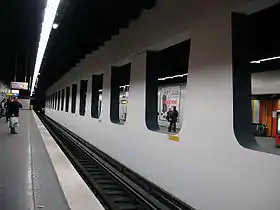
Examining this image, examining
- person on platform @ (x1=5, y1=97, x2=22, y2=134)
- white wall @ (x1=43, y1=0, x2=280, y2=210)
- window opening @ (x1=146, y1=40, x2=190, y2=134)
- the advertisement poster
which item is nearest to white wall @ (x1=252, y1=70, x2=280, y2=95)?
window opening @ (x1=146, y1=40, x2=190, y2=134)

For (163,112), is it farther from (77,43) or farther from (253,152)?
(253,152)

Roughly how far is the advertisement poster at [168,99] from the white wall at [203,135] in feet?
37.3

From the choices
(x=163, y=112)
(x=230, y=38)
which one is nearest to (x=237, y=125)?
(x=230, y=38)

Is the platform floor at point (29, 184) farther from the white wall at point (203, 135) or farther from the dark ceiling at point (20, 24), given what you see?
the dark ceiling at point (20, 24)

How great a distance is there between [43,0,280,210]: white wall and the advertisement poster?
11358 mm

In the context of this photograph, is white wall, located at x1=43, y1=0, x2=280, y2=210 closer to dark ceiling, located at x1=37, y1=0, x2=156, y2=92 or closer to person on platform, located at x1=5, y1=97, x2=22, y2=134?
dark ceiling, located at x1=37, y1=0, x2=156, y2=92

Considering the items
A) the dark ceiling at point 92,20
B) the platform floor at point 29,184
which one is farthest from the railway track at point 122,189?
the dark ceiling at point 92,20

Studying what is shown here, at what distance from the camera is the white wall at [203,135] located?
11.0 feet

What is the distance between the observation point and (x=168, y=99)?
62.9 ft

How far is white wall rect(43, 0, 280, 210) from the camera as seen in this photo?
11.0 feet

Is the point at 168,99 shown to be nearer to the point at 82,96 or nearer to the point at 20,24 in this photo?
the point at 82,96

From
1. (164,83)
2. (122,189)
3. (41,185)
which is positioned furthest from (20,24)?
(164,83)

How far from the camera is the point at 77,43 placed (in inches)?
405

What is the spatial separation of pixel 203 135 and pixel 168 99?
14973 millimetres
